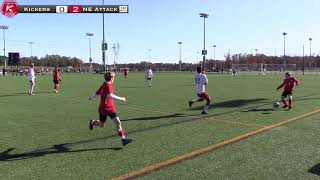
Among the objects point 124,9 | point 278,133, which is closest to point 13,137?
point 278,133

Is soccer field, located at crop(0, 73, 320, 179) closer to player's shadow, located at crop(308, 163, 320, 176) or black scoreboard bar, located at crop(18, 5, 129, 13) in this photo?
player's shadow, located at crop(308, 163, 320, 176)

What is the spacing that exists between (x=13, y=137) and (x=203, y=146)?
14.9 feet

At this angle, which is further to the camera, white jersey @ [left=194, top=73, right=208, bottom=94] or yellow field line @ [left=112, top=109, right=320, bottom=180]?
white jersey @ [left=194, top=73, right=208, bottom=94]

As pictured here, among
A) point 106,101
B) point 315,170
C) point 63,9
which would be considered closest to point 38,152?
point 106,101

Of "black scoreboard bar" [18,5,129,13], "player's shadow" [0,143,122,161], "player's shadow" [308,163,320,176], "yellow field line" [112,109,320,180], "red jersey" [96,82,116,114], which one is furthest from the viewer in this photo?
"black scoreboard bar" [18,5,129,13]

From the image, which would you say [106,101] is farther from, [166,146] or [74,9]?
[74,9]

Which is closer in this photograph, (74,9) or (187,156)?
(187,156)

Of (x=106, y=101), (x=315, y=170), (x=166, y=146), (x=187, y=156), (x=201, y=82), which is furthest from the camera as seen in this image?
(x=201, y=82)

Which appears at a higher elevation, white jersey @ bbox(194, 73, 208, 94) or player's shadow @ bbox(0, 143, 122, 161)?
white jersey @ bbox(194, 73, 208, 94)

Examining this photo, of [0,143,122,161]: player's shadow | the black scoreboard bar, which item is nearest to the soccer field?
[0,143,122,161]: player's shadow

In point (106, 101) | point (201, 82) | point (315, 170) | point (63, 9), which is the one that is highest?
point (63, 9)

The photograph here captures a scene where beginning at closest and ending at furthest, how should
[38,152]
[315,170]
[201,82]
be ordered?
[315,170] → [38,152] → [201,82]

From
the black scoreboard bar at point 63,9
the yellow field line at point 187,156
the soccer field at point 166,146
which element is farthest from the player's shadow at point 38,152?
the black scoreboard bar at point 63,9

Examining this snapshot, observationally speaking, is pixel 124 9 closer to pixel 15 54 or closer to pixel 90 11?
pixel 90 11
